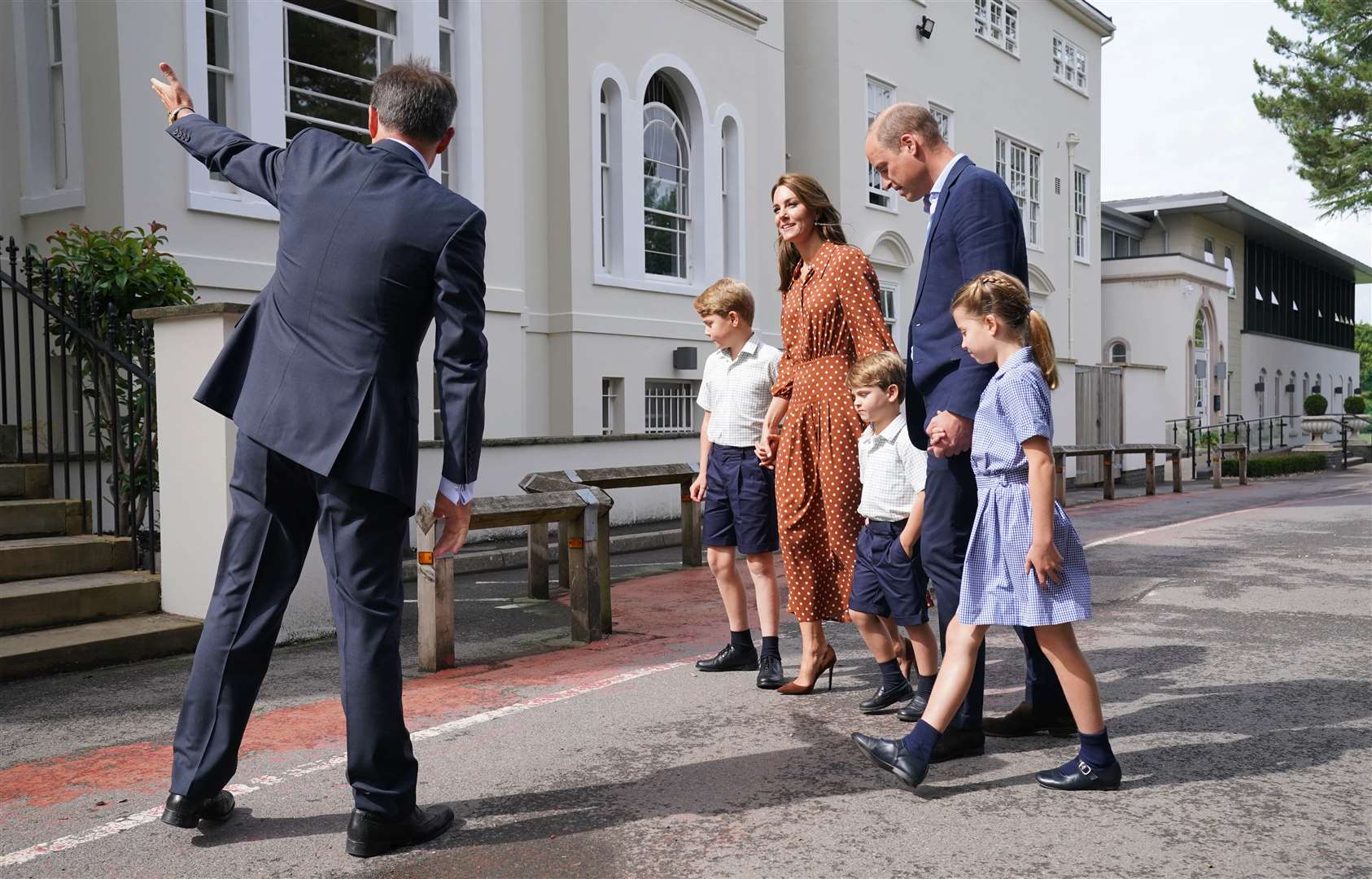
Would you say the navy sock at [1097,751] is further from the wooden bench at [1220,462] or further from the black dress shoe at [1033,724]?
the wooden bench at [1220,462]

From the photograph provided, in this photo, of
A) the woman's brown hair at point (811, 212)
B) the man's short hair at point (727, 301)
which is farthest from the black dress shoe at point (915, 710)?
the man's short hair at point (727, 301)

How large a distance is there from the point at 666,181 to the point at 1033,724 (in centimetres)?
1295

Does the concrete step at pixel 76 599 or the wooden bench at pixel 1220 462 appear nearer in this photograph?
the concrete step at pixel 76 599

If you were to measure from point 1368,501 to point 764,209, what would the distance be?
32.0 feet

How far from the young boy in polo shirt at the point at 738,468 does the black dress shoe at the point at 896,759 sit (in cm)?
148

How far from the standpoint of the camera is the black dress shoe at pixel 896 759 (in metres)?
3.87

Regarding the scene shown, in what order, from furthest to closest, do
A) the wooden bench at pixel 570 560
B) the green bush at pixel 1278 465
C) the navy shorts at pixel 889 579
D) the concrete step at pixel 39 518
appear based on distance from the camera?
the green bush at pixel 1278 465, the concrete step at pixel 39 518, the wooden bench at pixel 570 560, the navy shorts at pixel 889 579

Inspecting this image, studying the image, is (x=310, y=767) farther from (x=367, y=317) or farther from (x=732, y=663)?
(x=732, y=663)

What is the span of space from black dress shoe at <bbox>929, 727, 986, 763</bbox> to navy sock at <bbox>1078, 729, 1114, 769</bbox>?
0.52 m

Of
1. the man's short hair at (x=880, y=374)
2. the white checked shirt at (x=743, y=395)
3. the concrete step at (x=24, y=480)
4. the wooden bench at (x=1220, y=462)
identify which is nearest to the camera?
the man's short hair at (x=880, y=374)

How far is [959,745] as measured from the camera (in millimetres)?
4344

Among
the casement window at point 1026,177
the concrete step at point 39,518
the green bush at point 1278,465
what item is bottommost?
the green bush at point 1278,465

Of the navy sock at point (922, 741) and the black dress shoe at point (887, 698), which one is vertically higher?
the navy sock at point (922, 741)

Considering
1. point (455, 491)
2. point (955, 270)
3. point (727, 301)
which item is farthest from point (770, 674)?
point (455, 491)
